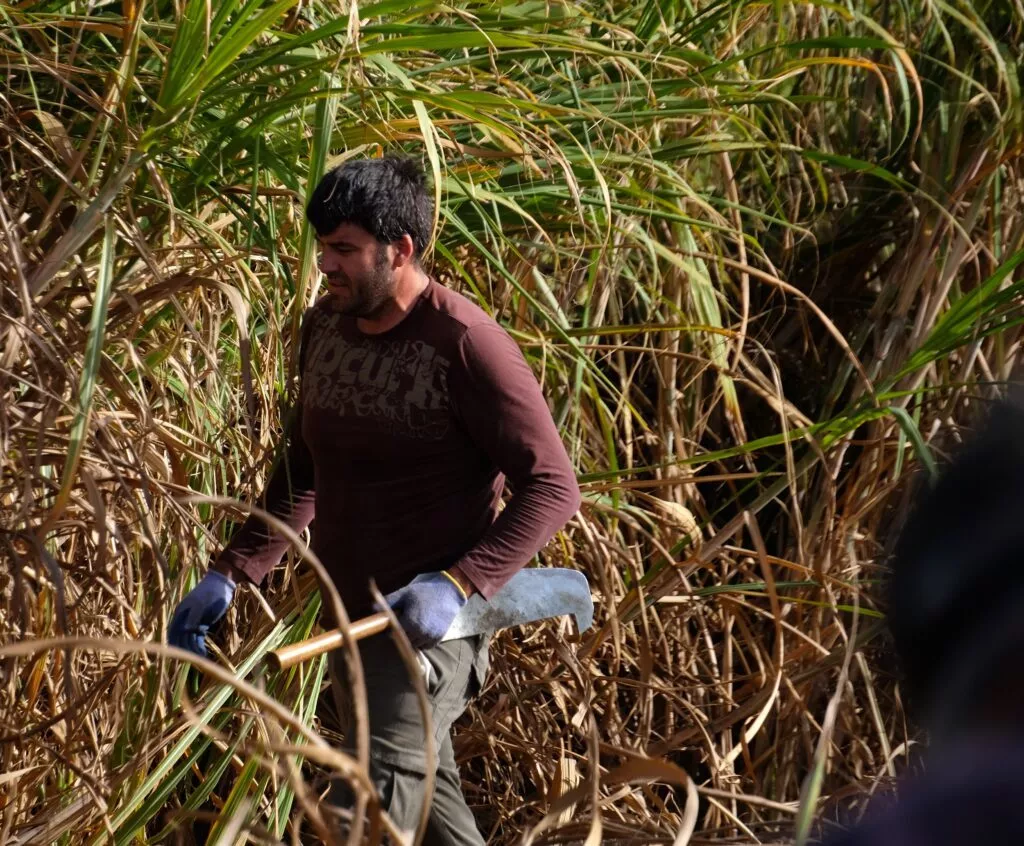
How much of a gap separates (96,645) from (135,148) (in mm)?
1422

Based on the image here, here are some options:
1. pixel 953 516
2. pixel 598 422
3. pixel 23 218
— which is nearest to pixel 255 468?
pixel 23 218

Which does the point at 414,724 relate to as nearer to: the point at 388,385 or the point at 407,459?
the point at 407,459

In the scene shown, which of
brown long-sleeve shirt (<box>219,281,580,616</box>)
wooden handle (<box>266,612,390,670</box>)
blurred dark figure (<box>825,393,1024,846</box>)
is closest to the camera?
blurred dark figure (<box>825,393,1024,846</box>)

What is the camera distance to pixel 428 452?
2.50 meters

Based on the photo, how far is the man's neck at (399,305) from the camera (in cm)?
253

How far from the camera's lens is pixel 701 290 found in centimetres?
345

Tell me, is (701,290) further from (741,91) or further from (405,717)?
(405,717)

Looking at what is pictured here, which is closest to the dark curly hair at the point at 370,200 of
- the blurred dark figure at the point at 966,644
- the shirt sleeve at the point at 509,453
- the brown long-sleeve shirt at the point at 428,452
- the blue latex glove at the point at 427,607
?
the brown long-sleeve shirt at the point at 428,452

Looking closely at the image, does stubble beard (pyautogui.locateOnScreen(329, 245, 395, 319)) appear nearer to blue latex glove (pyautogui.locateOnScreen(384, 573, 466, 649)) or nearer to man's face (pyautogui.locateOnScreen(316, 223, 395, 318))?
man's face (pyautogui.locateOnScreen(316, 223, 395, 318))

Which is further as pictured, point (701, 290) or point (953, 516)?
point (701, 290)

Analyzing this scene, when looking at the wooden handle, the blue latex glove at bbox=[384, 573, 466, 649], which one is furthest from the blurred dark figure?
the blue latex glove at bbox=[384, 573, 466, 649]

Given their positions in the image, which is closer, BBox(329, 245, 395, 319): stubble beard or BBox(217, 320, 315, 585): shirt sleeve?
BBox(329, 245, 395, 319): stubble beard

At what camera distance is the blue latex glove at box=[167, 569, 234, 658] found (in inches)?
101

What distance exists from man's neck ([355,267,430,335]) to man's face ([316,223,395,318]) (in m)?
0.02
